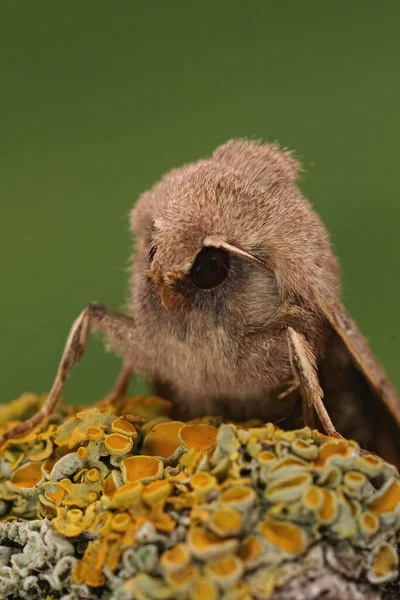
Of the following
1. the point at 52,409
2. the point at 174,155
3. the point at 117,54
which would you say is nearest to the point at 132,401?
the point at 52,409

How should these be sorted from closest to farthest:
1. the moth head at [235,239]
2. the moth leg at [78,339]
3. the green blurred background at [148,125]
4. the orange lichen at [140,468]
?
the orange lichen at [140,468]
the moth head at [235,239]
the moth leg at [78,339]
the green blurred background at [148,125]

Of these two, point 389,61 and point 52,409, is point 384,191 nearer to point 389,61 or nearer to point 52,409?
point 389,61

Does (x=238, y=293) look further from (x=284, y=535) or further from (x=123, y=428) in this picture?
(x=284, y=535)

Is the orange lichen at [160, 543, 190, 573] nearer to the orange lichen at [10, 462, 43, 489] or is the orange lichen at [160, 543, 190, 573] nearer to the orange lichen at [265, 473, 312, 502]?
the orange lichen at [265, 473, 312, 502]

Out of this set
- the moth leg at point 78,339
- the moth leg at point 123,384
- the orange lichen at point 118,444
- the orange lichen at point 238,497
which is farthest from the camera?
the moth leg at point 123,384

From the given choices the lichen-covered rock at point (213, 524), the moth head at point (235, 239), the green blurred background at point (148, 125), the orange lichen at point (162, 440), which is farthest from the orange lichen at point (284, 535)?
the green blurred background at point (148, 125)

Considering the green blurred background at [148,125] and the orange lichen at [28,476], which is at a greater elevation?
the green blurred background at [148,125]

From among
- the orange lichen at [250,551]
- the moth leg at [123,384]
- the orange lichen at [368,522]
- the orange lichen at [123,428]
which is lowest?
the moth leg at [123,384]

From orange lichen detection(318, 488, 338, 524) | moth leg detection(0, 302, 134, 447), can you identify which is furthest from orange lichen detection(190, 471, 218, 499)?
moth leg detection(0, 302, 134, 447)

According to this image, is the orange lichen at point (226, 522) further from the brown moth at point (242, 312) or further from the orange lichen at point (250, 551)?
the brown moth at point (242, 312)
